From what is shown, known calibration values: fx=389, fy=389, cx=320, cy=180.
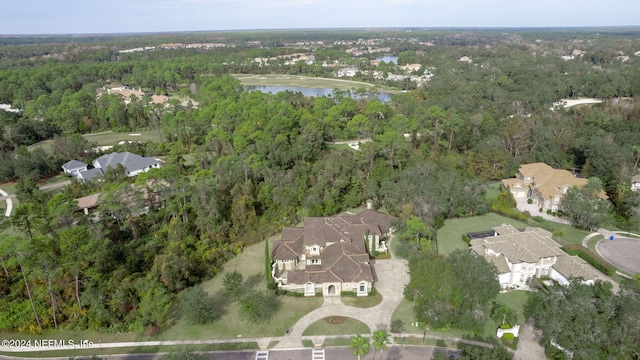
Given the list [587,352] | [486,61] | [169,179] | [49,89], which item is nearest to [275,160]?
[169,179]

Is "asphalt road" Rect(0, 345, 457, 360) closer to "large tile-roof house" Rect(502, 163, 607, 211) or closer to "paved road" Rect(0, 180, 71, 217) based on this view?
"paved road" Rect(0, 180, 71, 217)

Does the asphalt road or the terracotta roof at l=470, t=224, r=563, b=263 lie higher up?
the terracotta roof at l=470, t=224, r=563, b=263

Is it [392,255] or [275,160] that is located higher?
[275,160]

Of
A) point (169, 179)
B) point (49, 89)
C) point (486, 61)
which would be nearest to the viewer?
point (169, 179)

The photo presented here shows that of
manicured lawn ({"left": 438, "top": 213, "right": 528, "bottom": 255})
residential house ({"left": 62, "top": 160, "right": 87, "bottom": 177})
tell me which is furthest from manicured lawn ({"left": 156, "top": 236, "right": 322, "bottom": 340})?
residential house ({"left": 62, "top": 160, "right": 87, "bottom": 177})

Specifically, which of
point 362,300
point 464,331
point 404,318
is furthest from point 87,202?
point 464,331

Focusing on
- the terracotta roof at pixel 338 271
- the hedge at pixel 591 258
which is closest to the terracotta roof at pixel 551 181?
the hedge at pixel 591 258

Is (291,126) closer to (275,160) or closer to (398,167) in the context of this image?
(275,160)
